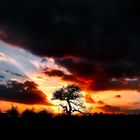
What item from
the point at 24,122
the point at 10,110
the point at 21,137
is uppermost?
the point at 10,110

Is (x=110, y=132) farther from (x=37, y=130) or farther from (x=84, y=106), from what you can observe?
(x=84, y=106)

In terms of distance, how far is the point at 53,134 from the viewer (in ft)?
94.6

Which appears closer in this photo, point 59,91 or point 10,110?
point 10,110

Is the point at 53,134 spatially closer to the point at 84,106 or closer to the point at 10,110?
the point at 10,110

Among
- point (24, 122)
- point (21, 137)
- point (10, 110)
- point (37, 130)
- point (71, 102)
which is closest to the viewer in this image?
point (21, 137)

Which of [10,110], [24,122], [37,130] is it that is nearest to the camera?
[37,130]

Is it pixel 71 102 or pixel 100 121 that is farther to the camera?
pixel 71 102

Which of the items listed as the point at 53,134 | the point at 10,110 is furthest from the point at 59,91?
the point at 53,134

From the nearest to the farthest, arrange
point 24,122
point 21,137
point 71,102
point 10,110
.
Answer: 1. point 21,137
2. point 24,122
3. point 10,110
4. point 71,102

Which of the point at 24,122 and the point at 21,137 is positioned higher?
the point at 24,122

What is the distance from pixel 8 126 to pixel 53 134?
5258 mm

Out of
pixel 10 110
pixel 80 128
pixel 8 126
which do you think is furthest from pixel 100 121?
pixel 10 110

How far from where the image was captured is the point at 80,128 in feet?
103

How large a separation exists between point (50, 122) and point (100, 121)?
5380 millimetres
